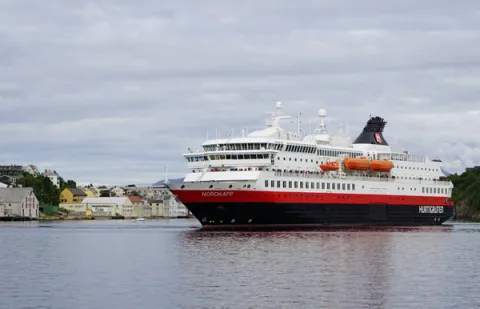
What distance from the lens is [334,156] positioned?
95938mm

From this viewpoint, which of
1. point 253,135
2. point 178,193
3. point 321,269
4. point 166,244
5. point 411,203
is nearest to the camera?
point 321,269

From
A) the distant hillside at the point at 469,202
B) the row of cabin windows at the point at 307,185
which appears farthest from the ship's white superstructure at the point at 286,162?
the distant hillside at the point at 469,202

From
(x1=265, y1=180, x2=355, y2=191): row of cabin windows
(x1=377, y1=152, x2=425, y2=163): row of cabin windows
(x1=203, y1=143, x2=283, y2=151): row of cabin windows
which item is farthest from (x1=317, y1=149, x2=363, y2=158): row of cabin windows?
(x1=203, y1=143, x2=283, y2=151): row of cabin windows

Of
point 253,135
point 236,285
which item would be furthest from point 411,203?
point 236,285

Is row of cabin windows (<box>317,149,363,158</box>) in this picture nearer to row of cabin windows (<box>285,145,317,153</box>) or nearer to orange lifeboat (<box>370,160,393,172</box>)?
row of cabin windows (<box>285,145,317,153</box>)

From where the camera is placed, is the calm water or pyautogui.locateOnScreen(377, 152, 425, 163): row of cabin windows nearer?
the calm water

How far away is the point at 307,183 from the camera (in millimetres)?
88875

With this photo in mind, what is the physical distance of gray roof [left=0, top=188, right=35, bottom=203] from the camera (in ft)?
598

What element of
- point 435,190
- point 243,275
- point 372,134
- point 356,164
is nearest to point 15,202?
point 372,134

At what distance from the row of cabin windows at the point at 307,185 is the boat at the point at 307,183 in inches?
3.6

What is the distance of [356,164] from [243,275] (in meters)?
56.8

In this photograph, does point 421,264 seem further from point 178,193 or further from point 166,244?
point 178,193

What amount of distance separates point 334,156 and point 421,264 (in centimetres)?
4945

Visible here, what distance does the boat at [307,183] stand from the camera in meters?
82.7
